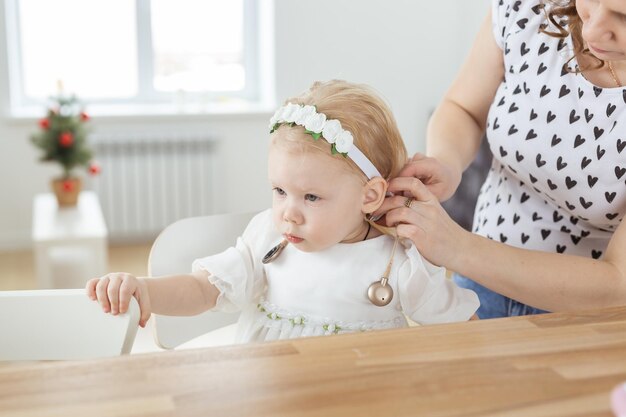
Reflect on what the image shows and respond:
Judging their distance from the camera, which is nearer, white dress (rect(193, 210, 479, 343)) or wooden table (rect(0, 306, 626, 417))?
wooden table (rect(0, 306, 626, 417))

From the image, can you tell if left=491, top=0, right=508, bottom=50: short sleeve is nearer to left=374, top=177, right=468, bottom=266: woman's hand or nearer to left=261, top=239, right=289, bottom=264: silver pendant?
left=374, top=177, right=468, bottom=266: woman's hand

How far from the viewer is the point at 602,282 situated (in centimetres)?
129

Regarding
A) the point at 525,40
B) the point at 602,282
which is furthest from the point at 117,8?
the point at 602,282

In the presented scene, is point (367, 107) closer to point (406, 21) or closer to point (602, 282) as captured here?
point (602, 282)

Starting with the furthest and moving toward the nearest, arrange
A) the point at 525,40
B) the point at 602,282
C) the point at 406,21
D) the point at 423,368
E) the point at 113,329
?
1. the point at 406,21
2. the point at 525,40
3. the point at 602,282
4. the point at 113,329
5. the point at 423,368

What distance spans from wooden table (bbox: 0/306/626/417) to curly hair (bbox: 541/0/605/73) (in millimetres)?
664

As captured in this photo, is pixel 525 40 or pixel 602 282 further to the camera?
pixel 525 40

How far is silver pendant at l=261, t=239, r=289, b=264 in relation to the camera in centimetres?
139

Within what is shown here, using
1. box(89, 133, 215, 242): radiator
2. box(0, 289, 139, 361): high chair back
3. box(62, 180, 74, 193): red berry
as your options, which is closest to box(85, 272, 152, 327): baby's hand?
box(0, 289, 139, 361): high chair back

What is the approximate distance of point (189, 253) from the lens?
1.55 meters

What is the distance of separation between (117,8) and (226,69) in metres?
0.77

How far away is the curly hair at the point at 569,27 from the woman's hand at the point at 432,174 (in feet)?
0.95

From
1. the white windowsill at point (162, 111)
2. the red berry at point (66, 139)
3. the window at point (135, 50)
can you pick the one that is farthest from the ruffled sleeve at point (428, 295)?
the window at point (135, 50)

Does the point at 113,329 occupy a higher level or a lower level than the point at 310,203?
lower
